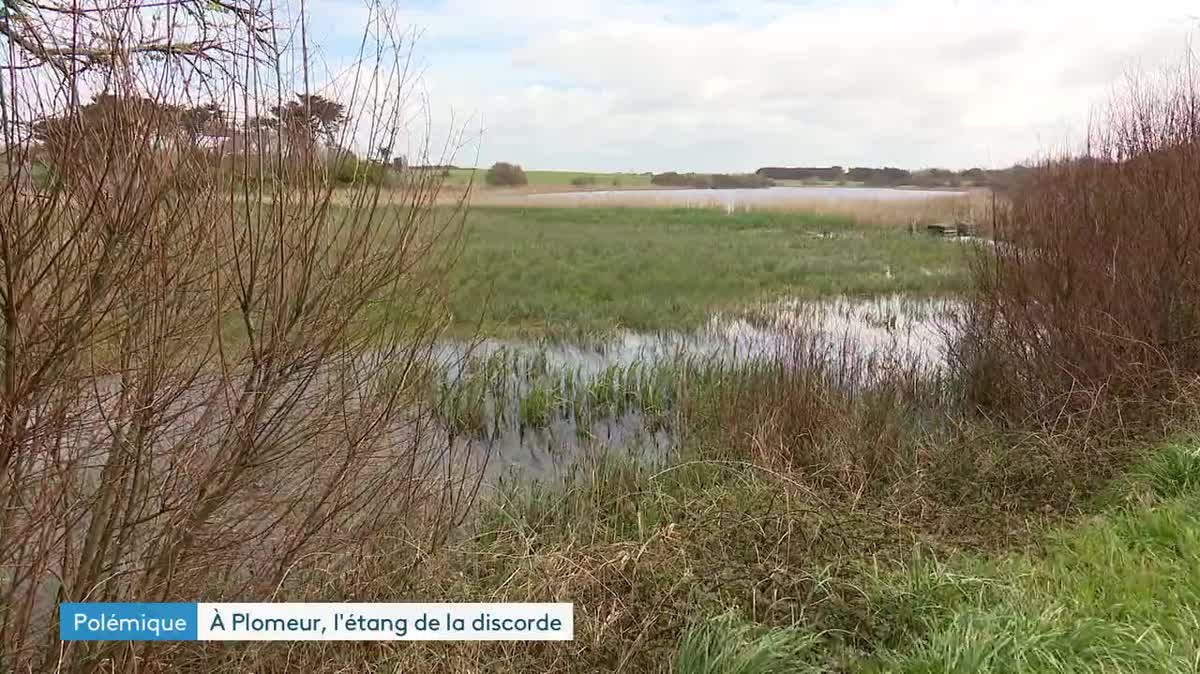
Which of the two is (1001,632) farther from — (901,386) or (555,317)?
(555,317)

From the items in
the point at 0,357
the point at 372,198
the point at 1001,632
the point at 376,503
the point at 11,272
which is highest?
the point at 372,198

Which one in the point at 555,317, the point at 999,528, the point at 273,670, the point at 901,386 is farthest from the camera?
the point at 555,317

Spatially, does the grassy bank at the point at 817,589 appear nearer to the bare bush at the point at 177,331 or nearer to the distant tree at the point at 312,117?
the bare bush at the point at 177,331

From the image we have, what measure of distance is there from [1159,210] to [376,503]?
7.10m

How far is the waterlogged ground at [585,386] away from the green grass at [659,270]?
0.75 m

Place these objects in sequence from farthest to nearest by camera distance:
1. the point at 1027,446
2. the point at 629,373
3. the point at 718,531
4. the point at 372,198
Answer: the point at 629,373
the point at 1027,446
the point at 718,531
the point at 372,198

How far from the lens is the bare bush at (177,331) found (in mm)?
2145

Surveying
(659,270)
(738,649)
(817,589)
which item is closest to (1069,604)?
(817,589)

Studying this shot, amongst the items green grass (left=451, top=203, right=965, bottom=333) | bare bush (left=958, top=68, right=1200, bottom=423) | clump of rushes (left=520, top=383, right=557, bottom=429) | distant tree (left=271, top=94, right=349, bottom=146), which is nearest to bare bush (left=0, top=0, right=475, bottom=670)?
distant tree (left=271, top=94, right=349, bottom=146)

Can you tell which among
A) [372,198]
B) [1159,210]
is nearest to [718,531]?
[372,198]

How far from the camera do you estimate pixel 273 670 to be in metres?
2.99

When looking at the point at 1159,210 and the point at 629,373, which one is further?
the point at 629,373

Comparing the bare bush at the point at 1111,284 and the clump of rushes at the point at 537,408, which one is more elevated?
the bare bush at the point at 1111,284

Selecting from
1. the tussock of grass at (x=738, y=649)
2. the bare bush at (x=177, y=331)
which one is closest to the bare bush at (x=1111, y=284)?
the tussock of grass at (x=738, y=649)
